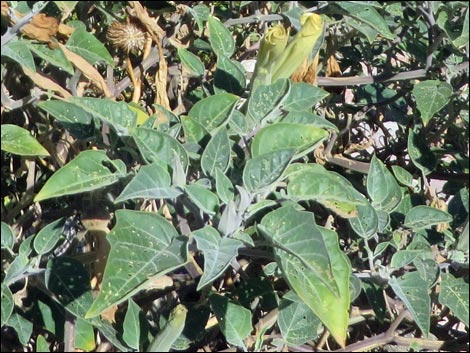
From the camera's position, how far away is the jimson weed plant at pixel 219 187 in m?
1.05

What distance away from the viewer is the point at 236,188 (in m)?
1.13

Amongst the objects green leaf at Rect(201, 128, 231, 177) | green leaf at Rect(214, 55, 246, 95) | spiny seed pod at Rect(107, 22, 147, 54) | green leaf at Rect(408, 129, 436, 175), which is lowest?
green leaf at Rect(408, 129, 436, 175)

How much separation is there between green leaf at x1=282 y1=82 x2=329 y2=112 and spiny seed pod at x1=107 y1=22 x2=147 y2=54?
1.03 feet

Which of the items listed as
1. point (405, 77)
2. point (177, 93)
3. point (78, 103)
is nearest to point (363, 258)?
point (405, 77)

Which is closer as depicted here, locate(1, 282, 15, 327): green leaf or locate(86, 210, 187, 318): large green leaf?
locate(86, 210, 187, 318): large green leaf

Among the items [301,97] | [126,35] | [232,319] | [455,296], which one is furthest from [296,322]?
[126,35]

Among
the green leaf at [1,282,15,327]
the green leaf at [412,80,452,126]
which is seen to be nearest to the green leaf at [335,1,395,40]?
the green leaf at [412,80,452,126]

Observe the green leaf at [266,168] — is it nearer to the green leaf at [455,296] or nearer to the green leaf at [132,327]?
the green leaf at [132,327]

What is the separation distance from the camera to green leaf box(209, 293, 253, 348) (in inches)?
48.6

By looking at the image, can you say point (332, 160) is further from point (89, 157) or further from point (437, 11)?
point (89, 157)

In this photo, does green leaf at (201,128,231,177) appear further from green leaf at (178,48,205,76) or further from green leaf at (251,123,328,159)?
green leaf at (178,48,205,76)

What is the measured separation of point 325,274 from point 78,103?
0.43m

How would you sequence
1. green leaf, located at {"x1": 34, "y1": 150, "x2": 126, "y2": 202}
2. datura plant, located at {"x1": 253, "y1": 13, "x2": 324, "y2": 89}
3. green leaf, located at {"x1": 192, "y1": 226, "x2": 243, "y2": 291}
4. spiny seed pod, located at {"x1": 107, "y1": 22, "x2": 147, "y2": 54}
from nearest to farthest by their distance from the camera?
green leaf, located at {"x1": 192, "y1": 226, "x2": 243, "y2": 291} → green leaf, located at {"x1": 34, "y1": 150, "x2": 126, "y2": 202} → datura plant, located at {"x1": 253, "y1": 13, "x2": 324, "y2": 89} → spiny seed pod, located at {"x1": 107, "y1": 22, "x2": 147, "y2": 54}

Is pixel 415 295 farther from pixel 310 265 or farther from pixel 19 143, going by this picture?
pixel 19 143
